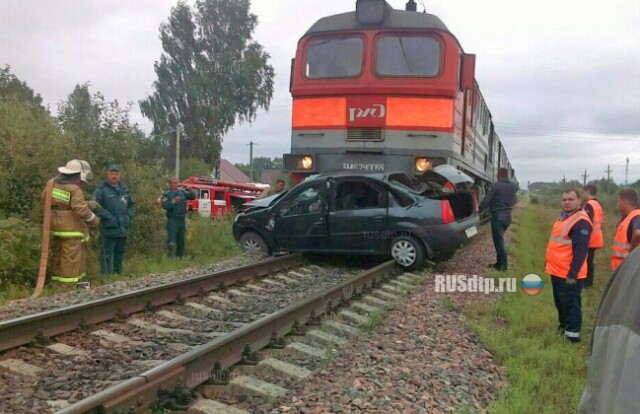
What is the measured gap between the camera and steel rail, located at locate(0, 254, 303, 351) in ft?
15.0

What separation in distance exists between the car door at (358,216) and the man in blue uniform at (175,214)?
113 inches

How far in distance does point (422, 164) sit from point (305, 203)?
1959mm

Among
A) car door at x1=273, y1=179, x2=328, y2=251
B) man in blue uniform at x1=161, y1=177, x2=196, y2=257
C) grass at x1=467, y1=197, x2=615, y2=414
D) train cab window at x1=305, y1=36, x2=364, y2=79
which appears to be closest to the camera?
grass at x1=467, y1=197, x2=615, y2=414

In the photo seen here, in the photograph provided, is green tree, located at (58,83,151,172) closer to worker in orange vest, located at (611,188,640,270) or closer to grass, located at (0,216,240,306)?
grass, located at (0,216,240,306)

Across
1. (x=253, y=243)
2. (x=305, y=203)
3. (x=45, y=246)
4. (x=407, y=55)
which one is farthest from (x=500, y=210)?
(x=45, y=246)

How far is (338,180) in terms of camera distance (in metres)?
9.11

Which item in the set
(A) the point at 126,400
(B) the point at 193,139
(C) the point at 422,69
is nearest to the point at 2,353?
(A) the point at 126,400

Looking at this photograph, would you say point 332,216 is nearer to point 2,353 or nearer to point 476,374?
point 476,374

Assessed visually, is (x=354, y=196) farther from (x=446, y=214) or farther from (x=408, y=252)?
(x=446, y=214)

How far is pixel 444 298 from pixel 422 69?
4258 millimetres

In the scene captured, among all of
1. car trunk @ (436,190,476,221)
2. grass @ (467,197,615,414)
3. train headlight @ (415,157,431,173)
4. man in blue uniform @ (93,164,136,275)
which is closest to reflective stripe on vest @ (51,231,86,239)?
man in blue uniform @ (93,164,136,275)

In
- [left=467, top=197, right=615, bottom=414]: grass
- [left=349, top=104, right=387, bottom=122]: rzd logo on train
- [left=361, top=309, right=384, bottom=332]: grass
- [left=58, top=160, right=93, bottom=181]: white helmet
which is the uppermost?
[left=349, top=104, right=387, bottom=122]: rzd logo on train

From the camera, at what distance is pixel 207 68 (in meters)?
37.7

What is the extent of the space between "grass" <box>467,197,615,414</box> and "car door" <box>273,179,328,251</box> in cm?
297
